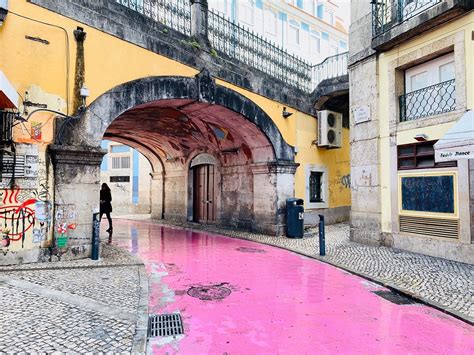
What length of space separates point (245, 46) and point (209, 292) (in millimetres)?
8095

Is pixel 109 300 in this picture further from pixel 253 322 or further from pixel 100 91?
pixel 100 91

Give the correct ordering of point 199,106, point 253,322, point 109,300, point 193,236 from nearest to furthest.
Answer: point 253,322 < point 109,300 < point 199,106 < point 193,236

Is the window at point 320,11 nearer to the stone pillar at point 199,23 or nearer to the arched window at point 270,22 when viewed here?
the arched window at point 270,22

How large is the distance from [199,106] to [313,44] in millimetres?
18218

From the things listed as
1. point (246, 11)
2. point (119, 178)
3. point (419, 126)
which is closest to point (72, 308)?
point (419, 126)

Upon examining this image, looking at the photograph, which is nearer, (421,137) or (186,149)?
(421,137)

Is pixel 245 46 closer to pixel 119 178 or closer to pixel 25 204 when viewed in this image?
pixel 25 204

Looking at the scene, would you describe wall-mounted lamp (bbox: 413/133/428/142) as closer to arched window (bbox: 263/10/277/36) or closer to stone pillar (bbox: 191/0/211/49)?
stone pillar (bbox: 191/0/211/49)

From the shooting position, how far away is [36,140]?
20.7ft

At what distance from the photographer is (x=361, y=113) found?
9656 mm

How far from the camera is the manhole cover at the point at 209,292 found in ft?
16.3

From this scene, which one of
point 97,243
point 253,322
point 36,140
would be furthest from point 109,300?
point 36,140

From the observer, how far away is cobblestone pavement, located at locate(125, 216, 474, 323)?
4895 millimetres

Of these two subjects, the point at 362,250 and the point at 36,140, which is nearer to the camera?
the point at 36,140
